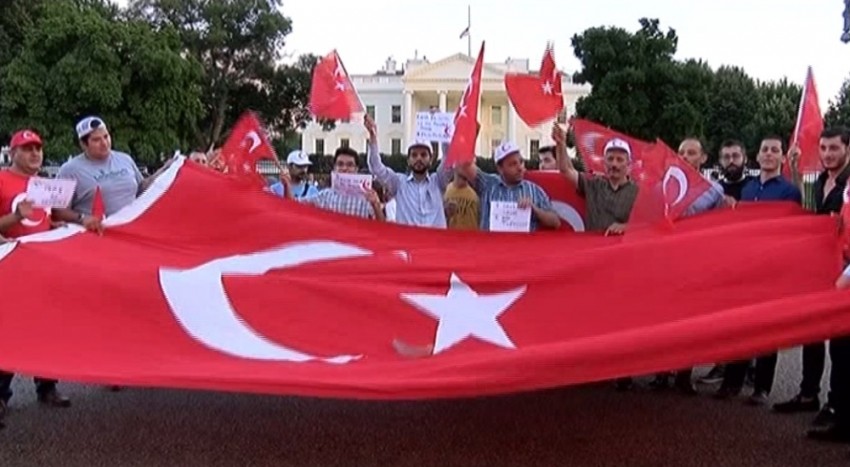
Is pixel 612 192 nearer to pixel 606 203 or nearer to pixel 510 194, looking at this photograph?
pixel 606 203

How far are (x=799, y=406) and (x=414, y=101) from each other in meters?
82.1

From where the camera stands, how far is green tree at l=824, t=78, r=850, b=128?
41.5m

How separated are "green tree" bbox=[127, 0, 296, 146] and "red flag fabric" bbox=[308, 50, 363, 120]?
47735 mm

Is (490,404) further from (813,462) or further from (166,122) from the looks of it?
(166,122)

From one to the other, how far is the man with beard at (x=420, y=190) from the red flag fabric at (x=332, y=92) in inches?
44.4

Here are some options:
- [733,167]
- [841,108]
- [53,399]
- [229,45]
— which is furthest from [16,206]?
[229,45]

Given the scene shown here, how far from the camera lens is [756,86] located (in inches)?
2361

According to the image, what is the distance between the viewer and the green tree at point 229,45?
180 feet

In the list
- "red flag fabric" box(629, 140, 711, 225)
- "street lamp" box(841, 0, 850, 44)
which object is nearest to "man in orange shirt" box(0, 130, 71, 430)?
"red flag fabric" box(629, 140, 711, 225)

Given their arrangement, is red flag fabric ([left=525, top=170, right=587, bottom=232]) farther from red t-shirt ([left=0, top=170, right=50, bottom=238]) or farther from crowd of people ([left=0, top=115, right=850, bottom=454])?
red t-shirt ([left=0, top=170, right=50, bottom=238])

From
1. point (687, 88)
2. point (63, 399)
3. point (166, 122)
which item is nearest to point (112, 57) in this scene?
point (166, 122)

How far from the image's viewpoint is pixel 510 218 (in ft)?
22.1

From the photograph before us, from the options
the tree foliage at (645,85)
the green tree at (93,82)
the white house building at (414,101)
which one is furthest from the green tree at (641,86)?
the white house building at (414,101)

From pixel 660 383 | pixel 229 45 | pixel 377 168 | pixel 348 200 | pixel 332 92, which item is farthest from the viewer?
pixel 229 45
